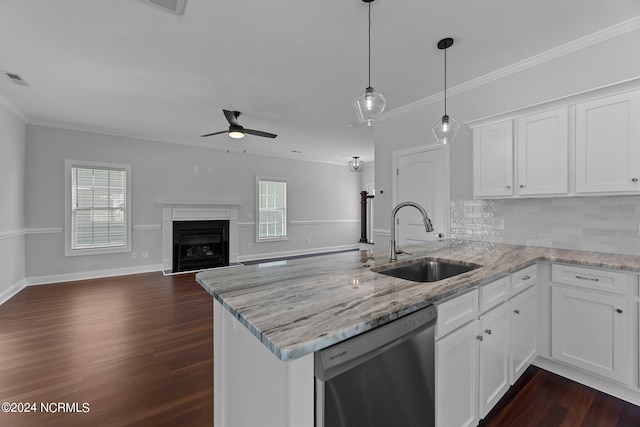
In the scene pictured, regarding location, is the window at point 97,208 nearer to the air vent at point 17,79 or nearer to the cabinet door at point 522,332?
the air vent at point 17,79

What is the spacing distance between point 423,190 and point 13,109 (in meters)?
5.92

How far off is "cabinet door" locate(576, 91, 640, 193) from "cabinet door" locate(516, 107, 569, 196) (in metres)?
0.09

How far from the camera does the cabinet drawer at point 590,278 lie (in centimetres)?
181

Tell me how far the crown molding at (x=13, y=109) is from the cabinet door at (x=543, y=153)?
244 inches

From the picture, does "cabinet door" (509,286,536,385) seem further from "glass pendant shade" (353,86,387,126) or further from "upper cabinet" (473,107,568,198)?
"glass pendant shade" (353,86,387,126)

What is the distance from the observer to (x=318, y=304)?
105 cm

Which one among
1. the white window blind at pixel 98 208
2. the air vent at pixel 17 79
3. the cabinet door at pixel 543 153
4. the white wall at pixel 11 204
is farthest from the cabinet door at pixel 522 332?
the white window blind at pixel 98 208

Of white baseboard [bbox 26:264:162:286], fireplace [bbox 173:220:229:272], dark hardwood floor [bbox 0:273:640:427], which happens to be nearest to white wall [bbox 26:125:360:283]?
white baseboard [bbox 26:264:162:286]

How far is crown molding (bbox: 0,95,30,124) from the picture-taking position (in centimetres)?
362

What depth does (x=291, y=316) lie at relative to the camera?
933mm

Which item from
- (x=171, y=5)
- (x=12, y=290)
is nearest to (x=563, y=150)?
(x=171, y=5)

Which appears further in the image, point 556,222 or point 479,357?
point 556,222

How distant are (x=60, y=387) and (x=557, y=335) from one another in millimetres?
3719

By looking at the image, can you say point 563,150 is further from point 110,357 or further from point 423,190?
point 110,357
